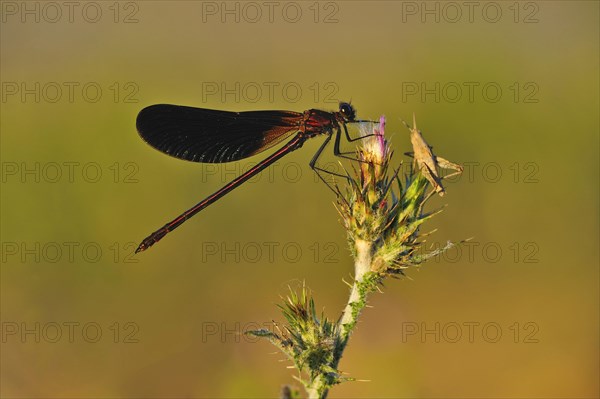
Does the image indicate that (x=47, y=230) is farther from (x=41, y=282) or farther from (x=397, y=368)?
(x=397, y=368)
